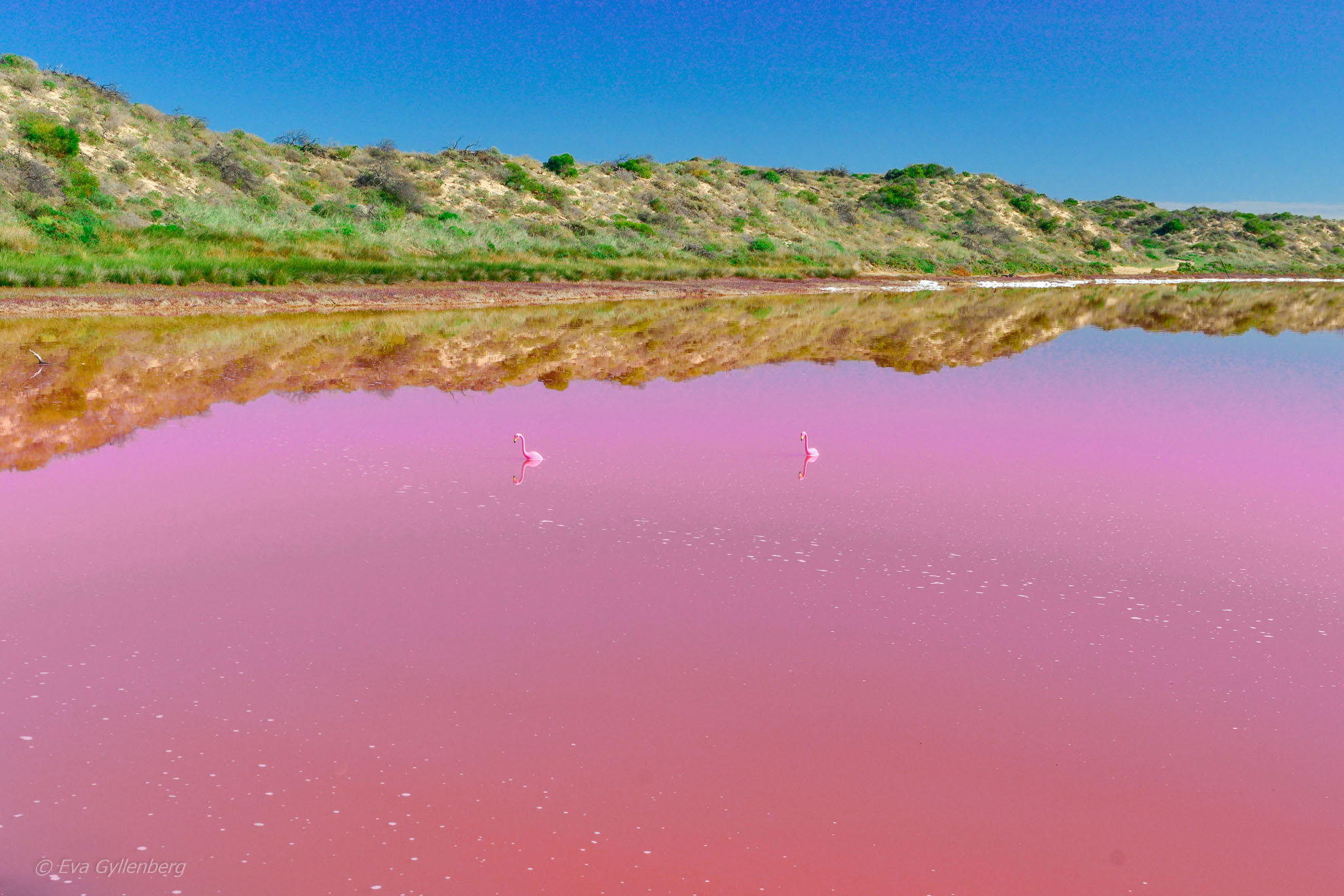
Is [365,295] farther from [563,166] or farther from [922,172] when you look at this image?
[922,172]

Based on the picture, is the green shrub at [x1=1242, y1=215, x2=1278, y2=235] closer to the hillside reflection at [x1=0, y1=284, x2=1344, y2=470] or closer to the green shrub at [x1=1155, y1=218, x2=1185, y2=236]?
the green shrub at [x1=1155, y1=218, x2=1185, y2=236]

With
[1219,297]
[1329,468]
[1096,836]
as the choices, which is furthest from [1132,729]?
[1219,297]

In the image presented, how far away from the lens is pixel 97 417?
9.38m

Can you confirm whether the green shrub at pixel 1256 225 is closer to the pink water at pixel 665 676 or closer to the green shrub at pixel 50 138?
the green shrub at pixel 50 138

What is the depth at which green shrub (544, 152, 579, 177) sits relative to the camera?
51.3 m

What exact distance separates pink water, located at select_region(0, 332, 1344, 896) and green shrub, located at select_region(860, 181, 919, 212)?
210 ft

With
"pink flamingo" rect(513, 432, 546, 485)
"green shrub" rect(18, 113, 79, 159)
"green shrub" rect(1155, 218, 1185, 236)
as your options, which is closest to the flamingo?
"pink flamingo" rect(513, 432, 546, 485)

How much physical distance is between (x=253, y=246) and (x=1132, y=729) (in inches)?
1069

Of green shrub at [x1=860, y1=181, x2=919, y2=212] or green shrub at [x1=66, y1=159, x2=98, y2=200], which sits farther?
green shrub at [x1=860, y1=181, x2=919, y2=212]

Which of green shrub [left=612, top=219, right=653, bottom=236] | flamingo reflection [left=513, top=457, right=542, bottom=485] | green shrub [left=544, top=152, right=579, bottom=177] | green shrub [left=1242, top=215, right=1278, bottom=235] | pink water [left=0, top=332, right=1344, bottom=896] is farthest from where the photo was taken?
green shrub [left=1242, top=215, right=1278, bottom=235]

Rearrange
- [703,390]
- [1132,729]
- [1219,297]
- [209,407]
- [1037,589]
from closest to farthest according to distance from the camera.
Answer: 1. [1132,729]
2. [1037,589]
3. [209,407]
4. [703,390]
5. [1219,297]

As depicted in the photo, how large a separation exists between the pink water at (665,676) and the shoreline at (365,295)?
37.5ft

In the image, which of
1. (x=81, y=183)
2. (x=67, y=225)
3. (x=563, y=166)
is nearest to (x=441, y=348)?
(x=67, y=225)

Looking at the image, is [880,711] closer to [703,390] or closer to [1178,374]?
[703,390]
